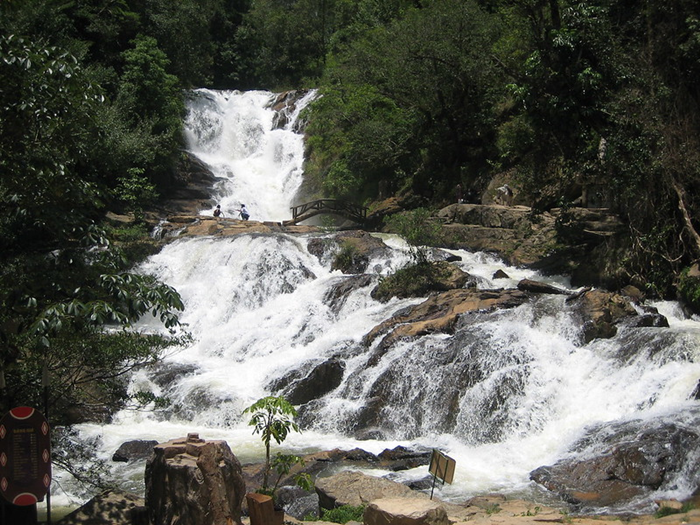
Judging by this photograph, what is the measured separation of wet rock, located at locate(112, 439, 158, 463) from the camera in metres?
11.2

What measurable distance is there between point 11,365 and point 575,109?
14.6 meters

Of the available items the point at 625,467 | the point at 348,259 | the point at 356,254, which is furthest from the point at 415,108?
the point at 625,467

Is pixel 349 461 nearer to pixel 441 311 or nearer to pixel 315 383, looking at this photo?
pixel 315 383

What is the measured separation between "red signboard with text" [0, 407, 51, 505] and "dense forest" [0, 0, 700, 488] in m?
0.56

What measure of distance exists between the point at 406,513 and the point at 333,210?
70.2 ft

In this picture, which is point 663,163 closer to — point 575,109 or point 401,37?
point 575,109

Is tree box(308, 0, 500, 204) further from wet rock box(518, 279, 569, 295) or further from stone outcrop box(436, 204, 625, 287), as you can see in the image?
wet rock box(518, 279, 569, 295)

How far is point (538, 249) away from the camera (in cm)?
1833

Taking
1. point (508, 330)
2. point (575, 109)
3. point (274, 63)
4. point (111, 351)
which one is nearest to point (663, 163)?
point (575, 109)

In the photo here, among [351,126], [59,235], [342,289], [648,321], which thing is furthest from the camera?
[351,126]

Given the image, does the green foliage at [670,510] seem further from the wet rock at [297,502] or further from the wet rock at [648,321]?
the wet rock at [648,321]

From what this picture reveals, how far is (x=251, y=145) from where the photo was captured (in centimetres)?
3278

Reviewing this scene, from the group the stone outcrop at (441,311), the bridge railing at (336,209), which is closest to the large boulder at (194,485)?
the stone outcrop at (441,311)

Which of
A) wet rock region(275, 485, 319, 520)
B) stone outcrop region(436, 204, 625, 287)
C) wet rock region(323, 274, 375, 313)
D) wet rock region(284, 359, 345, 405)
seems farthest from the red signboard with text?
stone outcrop region(436, 204, 625, 287)
